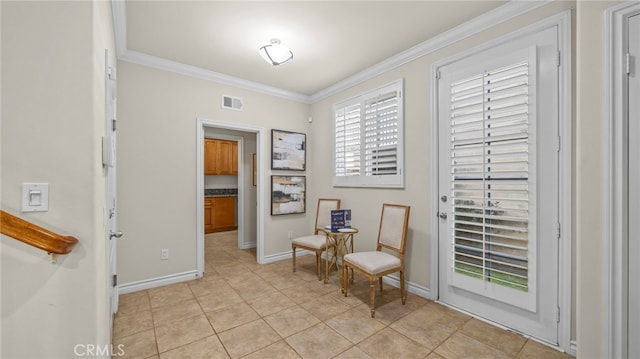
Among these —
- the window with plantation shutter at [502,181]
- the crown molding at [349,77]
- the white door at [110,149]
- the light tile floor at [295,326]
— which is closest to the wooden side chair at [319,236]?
the light tile floor at [295,326]

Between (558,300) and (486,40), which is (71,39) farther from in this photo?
(558,300)

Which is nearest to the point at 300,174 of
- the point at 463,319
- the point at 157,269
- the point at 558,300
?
the point at 157,269

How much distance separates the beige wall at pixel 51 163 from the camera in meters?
1.03

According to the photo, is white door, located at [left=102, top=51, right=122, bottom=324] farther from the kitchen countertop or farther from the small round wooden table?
the kitchen countertop

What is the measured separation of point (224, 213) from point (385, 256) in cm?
502

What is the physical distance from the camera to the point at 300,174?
14.4 ft

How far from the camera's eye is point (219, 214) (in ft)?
21.6

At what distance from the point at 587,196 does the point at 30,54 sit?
285 cm

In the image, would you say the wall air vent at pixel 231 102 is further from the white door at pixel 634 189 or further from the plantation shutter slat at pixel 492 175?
the white door at pixel 634 189

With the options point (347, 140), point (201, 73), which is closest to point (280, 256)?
point (347, 140)

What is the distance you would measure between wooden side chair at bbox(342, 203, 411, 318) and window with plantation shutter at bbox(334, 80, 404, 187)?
367mm

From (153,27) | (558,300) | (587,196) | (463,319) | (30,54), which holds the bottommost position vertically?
(463,319)

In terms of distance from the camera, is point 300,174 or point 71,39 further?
point 300,174

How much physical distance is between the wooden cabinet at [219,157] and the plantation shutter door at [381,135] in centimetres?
441
